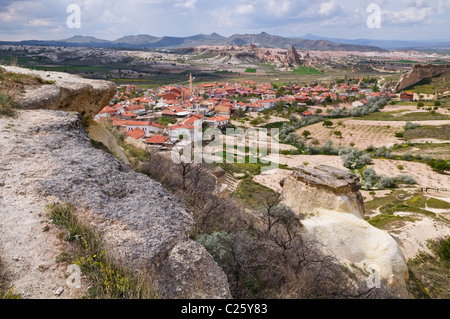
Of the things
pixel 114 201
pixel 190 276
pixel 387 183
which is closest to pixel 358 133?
pixel 387 183

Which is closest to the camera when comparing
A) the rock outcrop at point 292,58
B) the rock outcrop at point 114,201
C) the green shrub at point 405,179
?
the rock outcrop at point 114,201

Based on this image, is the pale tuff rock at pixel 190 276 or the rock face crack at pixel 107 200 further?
the rock face crack at pixel 107 200

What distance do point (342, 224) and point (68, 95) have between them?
10323 mm

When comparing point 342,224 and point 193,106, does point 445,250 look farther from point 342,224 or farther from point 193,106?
point 193,106

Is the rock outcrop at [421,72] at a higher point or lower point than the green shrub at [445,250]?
higher

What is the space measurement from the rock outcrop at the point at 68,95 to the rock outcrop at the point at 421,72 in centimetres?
8389

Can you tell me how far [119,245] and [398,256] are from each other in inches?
357

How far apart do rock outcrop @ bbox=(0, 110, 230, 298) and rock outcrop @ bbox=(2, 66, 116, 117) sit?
48.9 inches

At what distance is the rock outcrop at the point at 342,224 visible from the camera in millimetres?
8969

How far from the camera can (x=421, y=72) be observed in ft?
237

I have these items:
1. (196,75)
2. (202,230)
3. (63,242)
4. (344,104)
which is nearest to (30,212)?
(63,242)

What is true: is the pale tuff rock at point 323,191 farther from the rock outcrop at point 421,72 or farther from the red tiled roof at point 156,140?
the rock outcrop at point 421,72

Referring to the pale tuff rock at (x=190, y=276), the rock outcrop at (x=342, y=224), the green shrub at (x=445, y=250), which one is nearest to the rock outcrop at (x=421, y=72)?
the green shrub at (x=445, y=250)
